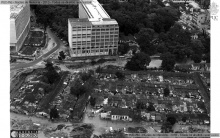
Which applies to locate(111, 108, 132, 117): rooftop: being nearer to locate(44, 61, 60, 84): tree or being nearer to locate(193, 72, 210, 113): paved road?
locate(193, 72, 210, 113): paved road

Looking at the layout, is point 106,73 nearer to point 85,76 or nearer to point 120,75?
point 120,75

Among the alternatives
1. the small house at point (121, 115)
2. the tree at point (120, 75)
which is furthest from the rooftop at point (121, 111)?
the tree at point (120, 75)

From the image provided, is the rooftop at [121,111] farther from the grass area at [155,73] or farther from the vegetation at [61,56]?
the vegetation at [61,56]

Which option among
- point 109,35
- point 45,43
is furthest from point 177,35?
point 45,43

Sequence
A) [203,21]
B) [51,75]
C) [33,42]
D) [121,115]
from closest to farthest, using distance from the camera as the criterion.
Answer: [121,115] → [51,75] → [33,42] → [203,21]

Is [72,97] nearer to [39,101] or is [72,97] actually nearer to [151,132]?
[39,101]

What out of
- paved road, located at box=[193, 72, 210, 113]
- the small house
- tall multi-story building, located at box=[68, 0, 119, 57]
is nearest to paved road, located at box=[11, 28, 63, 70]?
tall multi-story building, located at box=[68, 0, 119, 57]

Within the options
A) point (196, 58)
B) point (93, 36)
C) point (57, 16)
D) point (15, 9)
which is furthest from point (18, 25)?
point (196, 58)
